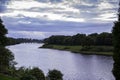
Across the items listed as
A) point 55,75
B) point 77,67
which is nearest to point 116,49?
point 55,75

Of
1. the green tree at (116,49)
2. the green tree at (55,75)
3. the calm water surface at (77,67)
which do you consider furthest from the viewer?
the calm water surface at (77,67)

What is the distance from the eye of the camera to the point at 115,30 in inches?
1405

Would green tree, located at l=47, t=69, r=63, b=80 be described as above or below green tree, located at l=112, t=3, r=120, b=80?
below

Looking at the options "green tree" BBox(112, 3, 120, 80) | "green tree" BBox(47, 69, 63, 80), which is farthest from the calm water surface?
"green tree" BBox(112, 3, 120, 80)

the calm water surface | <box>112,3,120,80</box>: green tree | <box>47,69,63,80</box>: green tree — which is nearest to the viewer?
<box>112,3,120,80</box>: green tree

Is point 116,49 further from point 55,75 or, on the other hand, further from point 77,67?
point 77,67

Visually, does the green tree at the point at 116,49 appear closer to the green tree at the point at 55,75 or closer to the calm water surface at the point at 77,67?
the green tree at the point at 55,75

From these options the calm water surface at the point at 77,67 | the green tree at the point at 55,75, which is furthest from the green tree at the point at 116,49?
the calm water surface at the point at 77,67

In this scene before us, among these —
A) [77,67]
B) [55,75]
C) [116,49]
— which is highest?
[116,49]

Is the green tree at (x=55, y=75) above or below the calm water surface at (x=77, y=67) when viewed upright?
above

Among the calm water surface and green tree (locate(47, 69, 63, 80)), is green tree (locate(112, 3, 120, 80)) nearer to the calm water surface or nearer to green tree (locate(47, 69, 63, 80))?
green tree (locate(47, 69, 63, 80))

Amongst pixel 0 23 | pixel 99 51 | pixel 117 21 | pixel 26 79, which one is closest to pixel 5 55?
pixel 0 23

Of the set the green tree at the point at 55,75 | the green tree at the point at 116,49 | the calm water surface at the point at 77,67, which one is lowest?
the calm water surface at the point at 77,67

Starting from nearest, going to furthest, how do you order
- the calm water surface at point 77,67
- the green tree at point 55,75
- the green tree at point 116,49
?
the green tree at point 116,49 < the green tree at point 55,75 < the calm water surface at point 77,67
